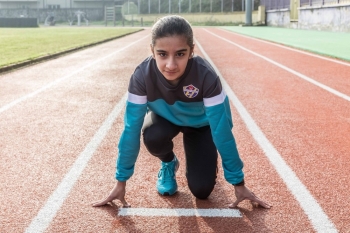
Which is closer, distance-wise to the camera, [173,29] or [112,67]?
[173,29]

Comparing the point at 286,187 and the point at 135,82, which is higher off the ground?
the point at 135,82

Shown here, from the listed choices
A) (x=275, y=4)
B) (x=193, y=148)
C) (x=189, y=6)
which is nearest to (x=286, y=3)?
(x=275, y=4)

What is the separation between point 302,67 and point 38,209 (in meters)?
9.55

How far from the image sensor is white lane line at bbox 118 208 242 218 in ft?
11.1

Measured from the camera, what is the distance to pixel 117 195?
11.3 feet

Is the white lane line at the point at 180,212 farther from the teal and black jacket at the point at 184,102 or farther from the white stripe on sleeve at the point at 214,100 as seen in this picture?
the white stripe on sleeve at the point at 214,100

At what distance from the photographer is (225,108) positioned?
3.34m

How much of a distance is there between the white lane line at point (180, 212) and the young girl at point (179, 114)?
0.28 ft

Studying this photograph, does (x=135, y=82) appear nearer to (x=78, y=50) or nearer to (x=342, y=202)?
(x=342, y=202)

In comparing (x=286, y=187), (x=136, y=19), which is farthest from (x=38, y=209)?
(x=136, y=19)

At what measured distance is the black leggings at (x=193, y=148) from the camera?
363 cm

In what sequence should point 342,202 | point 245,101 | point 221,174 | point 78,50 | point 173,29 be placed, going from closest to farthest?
1. point 173,29
2. point 342,202
3. point 221,174
4. point 245,101
5. point 78,50

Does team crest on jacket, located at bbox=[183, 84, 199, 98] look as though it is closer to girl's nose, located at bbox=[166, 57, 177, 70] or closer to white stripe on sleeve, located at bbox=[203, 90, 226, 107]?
white stripe on sleeve, located at bbox=[203, 90, 226, 107]

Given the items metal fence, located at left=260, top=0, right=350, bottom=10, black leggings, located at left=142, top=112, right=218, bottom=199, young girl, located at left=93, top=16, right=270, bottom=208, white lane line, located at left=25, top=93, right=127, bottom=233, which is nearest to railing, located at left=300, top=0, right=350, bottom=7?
metal fence, located at left=260, top=0, right=350, bottom=10
